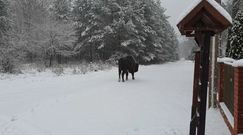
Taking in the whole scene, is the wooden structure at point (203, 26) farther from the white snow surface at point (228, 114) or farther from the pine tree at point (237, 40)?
the pine tree at point (237, 40)

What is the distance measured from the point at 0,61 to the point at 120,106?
14.6m

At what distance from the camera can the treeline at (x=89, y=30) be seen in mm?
30781

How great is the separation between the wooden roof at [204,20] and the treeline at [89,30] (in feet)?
81.2

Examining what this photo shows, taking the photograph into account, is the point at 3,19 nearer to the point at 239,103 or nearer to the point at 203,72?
the point at 203,72

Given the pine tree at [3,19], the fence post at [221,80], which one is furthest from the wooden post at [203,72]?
the pine tree at [3,19]

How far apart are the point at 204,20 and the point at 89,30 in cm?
3231

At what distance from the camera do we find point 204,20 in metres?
4.55

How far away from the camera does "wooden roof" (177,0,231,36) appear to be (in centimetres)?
426

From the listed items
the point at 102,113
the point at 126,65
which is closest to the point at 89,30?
the point at 126,65

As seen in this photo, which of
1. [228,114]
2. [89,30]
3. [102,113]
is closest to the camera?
[228,114]

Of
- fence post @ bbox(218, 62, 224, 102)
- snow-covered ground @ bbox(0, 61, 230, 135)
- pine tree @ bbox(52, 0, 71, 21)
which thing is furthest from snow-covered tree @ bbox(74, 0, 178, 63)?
fence post @ bbox(218, 62, 224, 102)

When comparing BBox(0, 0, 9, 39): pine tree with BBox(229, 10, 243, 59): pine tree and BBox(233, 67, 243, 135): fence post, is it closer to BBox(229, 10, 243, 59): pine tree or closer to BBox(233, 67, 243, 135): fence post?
BBox(229, 10, 243, 59): pine tree

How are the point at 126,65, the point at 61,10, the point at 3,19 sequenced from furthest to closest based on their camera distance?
the point at 61,10
the point at 3,19
the point at 126,65

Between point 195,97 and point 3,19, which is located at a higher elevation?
point 3,19
